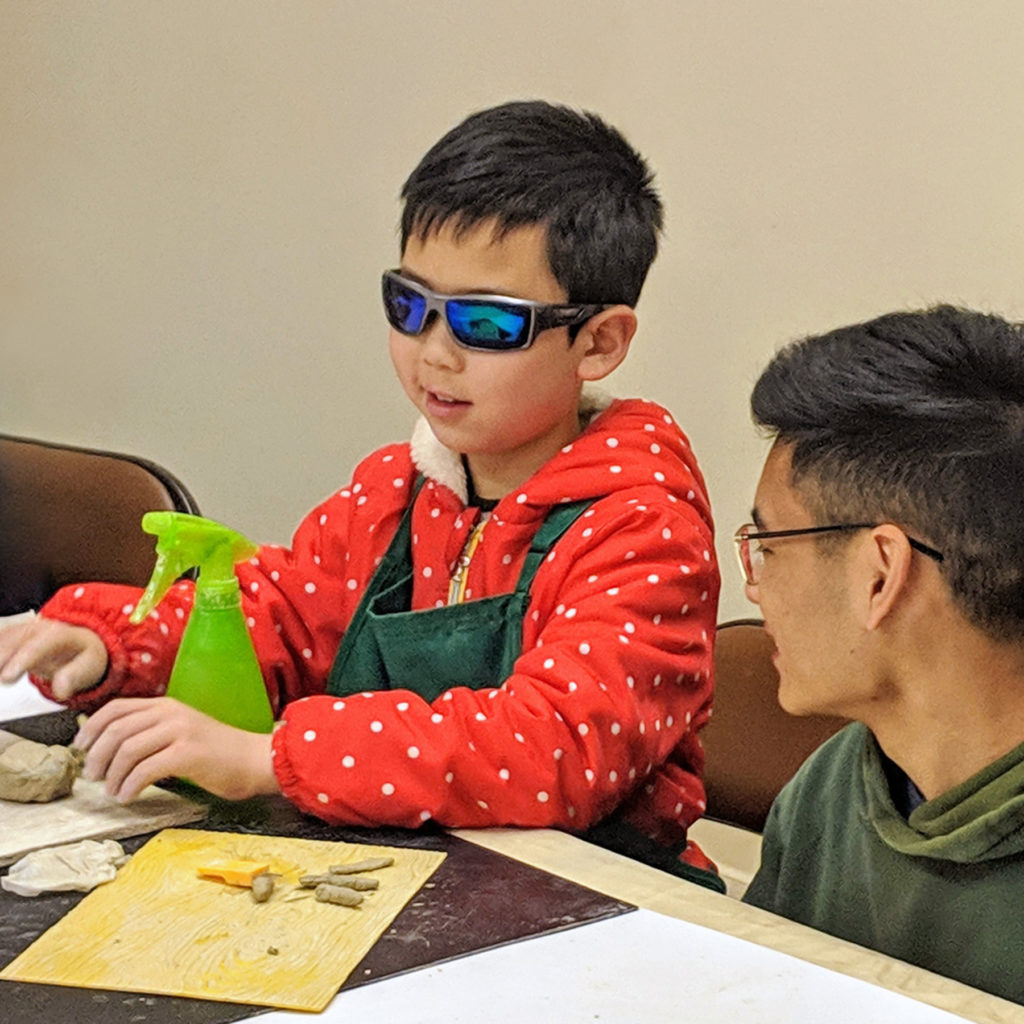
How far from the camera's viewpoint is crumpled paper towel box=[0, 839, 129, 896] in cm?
111

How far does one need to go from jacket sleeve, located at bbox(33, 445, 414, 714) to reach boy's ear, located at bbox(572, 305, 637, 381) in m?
0.24

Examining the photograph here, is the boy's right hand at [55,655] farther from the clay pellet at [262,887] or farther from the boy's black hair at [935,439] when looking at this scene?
the boy's black hair at [935,439]

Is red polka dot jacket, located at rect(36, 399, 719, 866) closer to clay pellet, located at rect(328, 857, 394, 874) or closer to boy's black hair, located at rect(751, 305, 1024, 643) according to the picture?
clay pellet, located at rect(328, 857, 394, 874)

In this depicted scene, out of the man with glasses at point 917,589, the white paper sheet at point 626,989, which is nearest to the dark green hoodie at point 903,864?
the man with glasses at point 917,589

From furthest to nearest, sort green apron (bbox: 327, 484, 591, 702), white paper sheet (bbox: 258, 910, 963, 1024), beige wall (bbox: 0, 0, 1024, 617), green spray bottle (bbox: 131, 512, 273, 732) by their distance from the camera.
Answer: beige wall (bbox: 0, 0, 1024, 617)
green apron (bbox: 327, 484, 591, 702)
green spray bottle (bbox: 131, 512, 273, 732)
white paper sheet (bbox: 258, 910, 963, 1024)

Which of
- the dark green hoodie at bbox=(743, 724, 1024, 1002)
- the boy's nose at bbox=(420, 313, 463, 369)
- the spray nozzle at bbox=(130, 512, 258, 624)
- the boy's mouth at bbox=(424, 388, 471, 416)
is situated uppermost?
the boy's nose at bbox=(420, 313, 463, 369)

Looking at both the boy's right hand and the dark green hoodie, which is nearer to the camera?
the dark green hoodie

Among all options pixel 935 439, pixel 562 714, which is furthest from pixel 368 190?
pixel 935 439

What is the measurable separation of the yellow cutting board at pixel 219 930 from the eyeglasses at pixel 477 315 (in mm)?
493

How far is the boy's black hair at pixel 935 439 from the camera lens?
3.73 feet

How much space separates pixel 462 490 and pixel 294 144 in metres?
1.86

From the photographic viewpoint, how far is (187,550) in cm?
140

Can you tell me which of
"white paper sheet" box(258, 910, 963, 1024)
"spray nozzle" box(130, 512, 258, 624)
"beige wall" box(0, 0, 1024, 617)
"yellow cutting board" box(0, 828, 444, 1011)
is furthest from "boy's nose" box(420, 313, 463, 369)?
"beige wall" box(0, 0, 1024, 617)

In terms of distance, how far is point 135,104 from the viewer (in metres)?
3.62
